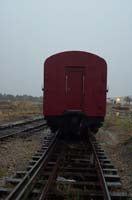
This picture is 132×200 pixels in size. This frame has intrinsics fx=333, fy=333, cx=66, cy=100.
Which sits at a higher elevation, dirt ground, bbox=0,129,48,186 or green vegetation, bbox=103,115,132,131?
dirt ground, bbox=0,129,48,186

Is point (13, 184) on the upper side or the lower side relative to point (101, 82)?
lower

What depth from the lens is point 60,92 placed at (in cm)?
1207

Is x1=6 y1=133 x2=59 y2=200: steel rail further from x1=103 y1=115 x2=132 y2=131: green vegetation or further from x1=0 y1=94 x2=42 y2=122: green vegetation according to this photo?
x1=0 y1=94 x2=42 y2=122: green vegetation

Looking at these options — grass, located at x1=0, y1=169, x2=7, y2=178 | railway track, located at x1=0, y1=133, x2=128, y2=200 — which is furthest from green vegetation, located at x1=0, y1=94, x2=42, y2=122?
grass, located at x1=0, y1=169, x2=7, y2=178

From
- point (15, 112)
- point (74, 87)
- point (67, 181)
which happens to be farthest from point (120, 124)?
point (15, 112)

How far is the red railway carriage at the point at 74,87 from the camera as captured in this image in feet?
39.6

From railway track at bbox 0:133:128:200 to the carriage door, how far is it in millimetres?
2885

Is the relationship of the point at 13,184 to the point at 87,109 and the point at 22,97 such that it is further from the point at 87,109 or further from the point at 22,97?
the point at 22,97

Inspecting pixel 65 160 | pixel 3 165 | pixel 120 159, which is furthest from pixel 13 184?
pixel 120 159

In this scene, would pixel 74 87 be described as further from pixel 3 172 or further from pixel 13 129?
pixel 13 129

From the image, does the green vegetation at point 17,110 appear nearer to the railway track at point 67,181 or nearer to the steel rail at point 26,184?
the railway track at point 67,181

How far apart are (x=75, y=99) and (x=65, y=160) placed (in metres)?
3.63

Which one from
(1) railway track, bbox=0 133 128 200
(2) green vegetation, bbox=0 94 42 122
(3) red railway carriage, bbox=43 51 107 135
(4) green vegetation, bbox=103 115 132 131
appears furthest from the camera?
(2) green vegetation, bbox=0 94 42 122

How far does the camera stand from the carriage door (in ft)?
39.6
